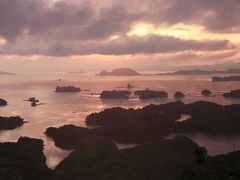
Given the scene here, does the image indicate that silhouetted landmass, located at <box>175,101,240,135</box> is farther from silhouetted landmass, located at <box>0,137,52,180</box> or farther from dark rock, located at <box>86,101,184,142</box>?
silhouetted landmass, located at <box>0,137,52,180</box>

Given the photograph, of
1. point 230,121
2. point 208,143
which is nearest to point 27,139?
point 208,143

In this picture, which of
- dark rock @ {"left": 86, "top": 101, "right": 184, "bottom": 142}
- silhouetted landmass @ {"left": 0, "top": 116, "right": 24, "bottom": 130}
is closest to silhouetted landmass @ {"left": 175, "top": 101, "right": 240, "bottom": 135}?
dark rock @ {"left": 86, "top": 101, "right": 184, "bottom": 142}


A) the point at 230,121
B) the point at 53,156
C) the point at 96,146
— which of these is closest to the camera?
the point at 96,146

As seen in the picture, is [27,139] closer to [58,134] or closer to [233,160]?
[58,134]

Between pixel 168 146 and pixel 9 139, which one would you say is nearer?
pixel 168 146

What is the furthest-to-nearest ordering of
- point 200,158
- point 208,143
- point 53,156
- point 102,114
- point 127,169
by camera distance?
point 102,114 < point 208,143 < point 53,156 < point 127,169 < point 200,158
